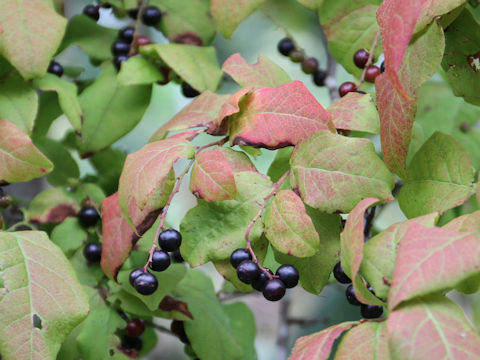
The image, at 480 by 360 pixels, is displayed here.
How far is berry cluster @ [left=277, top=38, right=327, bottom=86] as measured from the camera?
1185 mm

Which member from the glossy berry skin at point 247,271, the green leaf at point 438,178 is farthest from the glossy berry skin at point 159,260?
the green leaf at point 438,178

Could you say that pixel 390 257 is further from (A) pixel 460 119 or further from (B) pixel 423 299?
(A) pixel 460 119

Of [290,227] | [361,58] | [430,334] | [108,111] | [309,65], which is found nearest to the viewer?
[430,334]

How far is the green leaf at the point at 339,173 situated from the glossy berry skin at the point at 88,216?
396mm

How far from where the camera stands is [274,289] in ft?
2.16

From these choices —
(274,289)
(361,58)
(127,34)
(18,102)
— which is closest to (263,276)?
(274,289)

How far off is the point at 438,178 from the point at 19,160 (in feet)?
1.78

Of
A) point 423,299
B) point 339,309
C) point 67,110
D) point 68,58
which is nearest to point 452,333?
point 423,299

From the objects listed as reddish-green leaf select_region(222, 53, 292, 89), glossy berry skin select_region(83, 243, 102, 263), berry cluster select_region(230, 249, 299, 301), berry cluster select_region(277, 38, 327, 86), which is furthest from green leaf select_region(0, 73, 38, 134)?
berry cluster select_region(277, 38, 327, 86)

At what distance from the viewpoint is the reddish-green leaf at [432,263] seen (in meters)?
0.50

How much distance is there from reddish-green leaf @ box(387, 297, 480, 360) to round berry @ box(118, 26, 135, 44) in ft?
2.46

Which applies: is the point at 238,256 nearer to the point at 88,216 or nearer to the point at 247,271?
the point at 247,271

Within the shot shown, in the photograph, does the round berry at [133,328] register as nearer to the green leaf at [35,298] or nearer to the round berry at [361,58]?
the green leaf at [35,298]

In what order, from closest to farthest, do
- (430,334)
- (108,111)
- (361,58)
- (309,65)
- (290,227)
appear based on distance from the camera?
(430,334)
(290,227)
(361,58)
(108,111)
(309,65)
